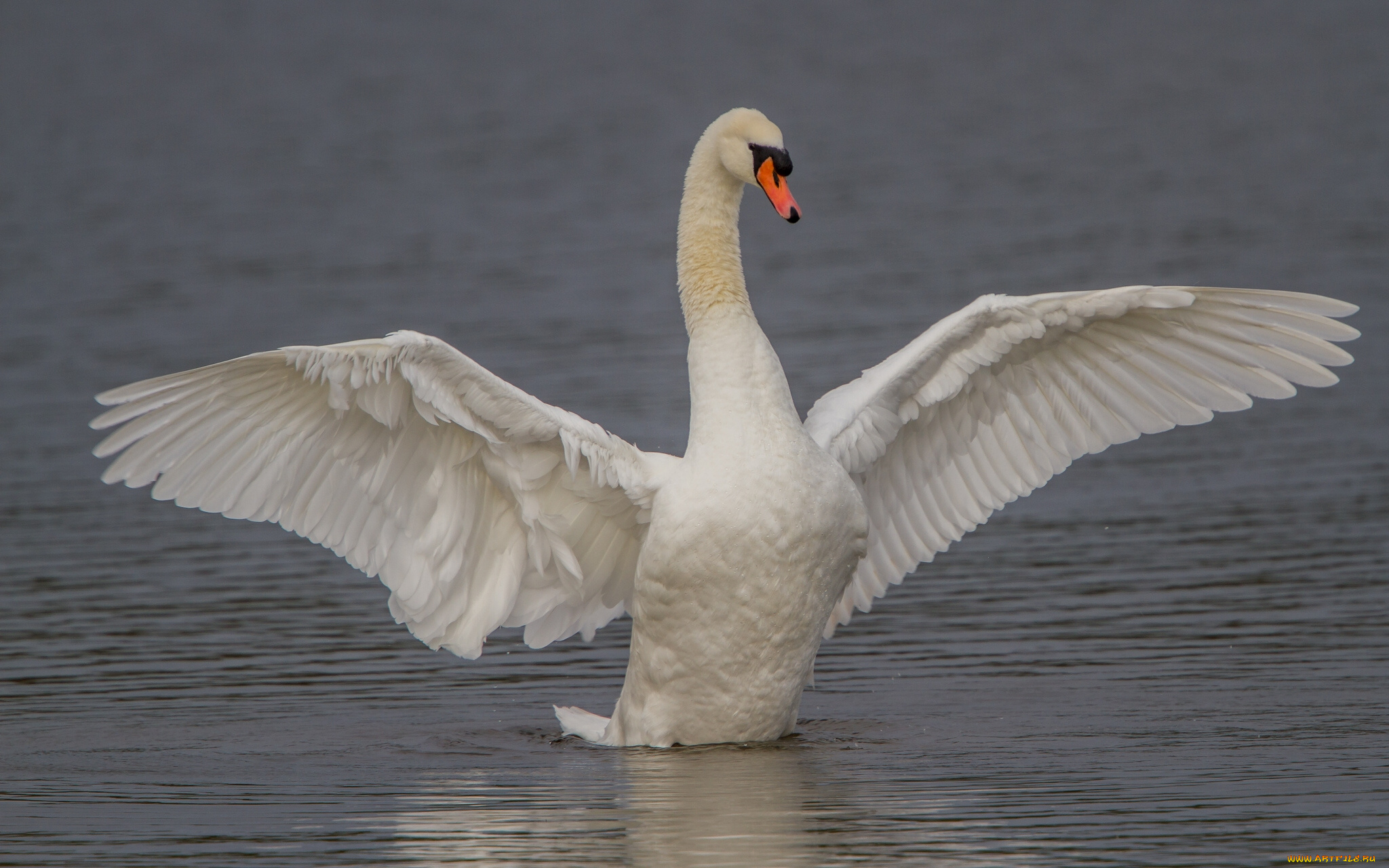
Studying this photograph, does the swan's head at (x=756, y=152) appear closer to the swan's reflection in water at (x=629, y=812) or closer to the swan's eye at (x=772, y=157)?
the swan's eye at (x=772, y=157)

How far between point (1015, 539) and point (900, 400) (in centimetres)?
400

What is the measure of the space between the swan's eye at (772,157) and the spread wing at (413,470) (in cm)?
143

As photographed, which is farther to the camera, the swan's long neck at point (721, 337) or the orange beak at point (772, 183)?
the orange beak at point (772, 183)

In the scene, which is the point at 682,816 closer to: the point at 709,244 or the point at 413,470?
the point at 413,470

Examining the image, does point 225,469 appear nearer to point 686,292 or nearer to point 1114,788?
point 686,292

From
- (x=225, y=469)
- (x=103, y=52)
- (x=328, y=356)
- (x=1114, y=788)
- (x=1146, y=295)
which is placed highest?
(x=103, y=52)

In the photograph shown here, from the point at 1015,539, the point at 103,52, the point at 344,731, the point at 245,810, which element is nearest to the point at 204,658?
the point at 344,731

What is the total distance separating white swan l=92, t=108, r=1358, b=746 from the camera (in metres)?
9.03

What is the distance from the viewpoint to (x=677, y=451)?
51.7 ft

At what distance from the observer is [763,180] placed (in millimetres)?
9625

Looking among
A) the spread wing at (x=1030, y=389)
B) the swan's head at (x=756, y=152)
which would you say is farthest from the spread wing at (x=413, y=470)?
the swan's head at (x=756, y=152)

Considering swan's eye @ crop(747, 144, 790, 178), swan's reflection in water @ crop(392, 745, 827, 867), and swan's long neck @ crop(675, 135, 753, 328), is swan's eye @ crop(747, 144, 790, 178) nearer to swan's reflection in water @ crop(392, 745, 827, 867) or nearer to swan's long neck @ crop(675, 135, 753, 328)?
swan's long neck @ crop(675, 135, 753, 328)

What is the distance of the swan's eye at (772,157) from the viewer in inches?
379

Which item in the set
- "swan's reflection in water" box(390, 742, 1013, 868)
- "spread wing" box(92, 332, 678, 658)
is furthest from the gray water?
"spread wing" box(92, 332, 678, 658)
